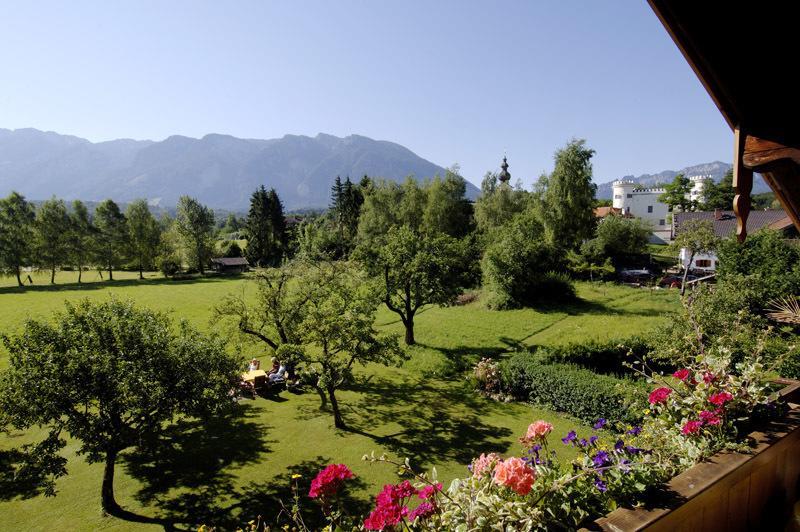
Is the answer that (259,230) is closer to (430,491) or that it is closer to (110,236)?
(110,236)

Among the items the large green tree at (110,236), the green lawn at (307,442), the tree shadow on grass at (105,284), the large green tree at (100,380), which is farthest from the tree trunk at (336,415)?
the large green tree at (110,236)

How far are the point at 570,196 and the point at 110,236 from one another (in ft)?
203

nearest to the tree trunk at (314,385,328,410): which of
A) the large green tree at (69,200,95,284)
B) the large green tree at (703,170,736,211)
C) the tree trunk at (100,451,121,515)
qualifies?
the tree trunk at (100,451,121,515)

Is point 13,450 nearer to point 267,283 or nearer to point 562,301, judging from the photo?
point 267,283

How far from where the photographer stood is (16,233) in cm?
4981

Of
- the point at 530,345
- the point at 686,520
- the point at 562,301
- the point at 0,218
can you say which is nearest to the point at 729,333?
the point at 530,345

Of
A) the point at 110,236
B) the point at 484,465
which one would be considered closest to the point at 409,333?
the point at 484,465

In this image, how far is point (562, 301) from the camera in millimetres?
31000

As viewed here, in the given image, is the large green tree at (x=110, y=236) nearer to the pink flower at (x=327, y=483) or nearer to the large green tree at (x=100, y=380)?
the large green tree at (x=100, y=380)

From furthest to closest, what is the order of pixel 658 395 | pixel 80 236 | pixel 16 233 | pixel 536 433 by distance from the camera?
pixel 80 236 → pixel 16 233 → pixel 658 395 → pixel 536 433

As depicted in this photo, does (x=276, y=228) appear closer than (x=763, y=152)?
No

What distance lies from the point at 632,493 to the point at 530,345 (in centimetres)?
2040

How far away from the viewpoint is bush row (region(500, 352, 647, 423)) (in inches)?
516

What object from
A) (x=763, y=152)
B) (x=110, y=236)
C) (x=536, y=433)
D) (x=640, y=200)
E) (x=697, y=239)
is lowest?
(x=536, y=433)
